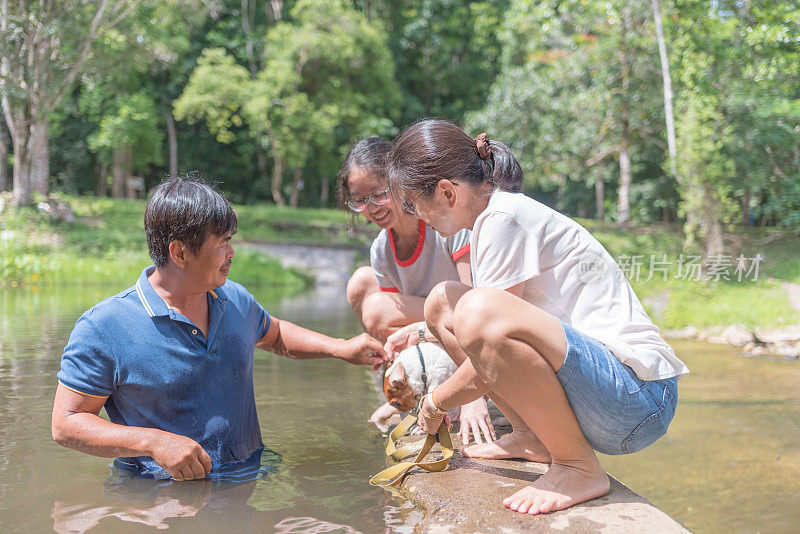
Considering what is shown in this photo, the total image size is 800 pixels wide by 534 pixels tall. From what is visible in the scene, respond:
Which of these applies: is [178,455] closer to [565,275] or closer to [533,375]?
[533,375]

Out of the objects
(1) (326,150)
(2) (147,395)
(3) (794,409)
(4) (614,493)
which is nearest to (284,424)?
(2) (147,395)

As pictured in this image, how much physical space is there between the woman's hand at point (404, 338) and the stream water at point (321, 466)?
1.68 ft

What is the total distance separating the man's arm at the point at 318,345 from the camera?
2.98 metres

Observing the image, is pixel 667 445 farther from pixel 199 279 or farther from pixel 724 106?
pixel 724 106

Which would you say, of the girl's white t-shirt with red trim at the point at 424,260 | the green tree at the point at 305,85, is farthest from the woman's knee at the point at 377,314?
the green tree at the point at 305,85

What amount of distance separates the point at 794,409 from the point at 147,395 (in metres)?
4.29

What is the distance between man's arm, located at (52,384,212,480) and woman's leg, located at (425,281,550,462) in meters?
0.93

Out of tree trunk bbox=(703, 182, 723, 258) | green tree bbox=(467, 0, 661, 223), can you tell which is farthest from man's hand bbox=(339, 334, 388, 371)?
green tree bbox=(467, 0, 661, 223)

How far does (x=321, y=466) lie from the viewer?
113 inches

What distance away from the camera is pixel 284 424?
142 inches

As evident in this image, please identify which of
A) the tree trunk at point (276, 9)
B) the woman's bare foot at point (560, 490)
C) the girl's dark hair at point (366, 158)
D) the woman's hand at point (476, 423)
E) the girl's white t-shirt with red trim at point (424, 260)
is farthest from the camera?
the tree trunk at point (276, 9)

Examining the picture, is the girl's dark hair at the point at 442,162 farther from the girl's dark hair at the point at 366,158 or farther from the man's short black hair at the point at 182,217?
the girl's dark hair at the point at 366,158

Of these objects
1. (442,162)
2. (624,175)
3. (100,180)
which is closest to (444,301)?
(442,162)

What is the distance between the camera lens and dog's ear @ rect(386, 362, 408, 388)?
9.47ft
